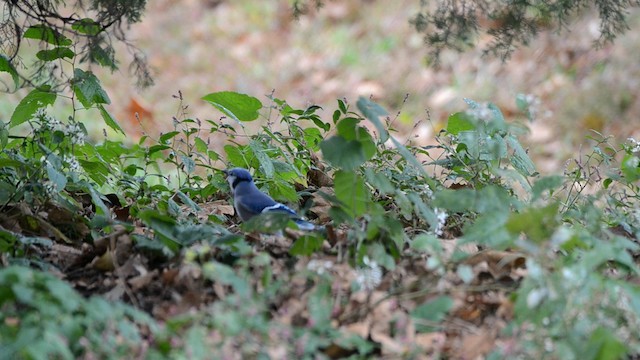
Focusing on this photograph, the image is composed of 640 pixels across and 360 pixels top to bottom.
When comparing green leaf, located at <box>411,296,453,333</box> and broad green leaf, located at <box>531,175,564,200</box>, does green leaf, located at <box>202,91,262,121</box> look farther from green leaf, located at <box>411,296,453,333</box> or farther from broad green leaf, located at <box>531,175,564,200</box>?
green leaf, located at <box>411,296,453,333</box>

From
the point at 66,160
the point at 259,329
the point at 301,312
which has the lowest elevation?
the point at 259,329

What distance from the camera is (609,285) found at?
2.25m

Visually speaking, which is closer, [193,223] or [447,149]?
[193,223]

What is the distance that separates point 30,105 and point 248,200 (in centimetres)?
97

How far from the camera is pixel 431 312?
2.24 metres

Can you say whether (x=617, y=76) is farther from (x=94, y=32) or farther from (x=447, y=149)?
(x=94, y=32)

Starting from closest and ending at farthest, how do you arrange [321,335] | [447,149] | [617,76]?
1. [321,335]
2. [447,149]
3. [617,76]

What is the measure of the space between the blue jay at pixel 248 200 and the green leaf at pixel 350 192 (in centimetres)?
37

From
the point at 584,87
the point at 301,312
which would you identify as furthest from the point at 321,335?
the point at 584,87

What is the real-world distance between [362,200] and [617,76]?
624cm

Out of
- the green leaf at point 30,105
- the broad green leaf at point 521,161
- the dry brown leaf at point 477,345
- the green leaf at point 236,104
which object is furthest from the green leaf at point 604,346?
the green leaf at point 30,105

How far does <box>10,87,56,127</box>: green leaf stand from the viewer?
11.6 feet

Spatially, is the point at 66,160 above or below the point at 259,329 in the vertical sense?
above

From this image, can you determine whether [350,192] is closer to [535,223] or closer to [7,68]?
[535,223]
